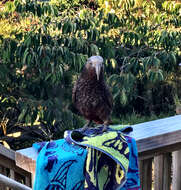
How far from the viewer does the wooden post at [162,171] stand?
127 cm

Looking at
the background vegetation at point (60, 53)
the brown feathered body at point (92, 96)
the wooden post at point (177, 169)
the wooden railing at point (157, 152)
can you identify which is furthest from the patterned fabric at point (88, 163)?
the background vegetation at point (60, 53)

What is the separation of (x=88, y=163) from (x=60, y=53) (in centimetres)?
247

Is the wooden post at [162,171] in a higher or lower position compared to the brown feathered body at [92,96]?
lower

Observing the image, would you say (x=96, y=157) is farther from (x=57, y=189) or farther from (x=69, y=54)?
(x=69, y=54)

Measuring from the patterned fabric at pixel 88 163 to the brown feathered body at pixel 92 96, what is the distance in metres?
0.43

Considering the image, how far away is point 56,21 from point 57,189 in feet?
9.46

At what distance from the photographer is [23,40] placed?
3533 mm

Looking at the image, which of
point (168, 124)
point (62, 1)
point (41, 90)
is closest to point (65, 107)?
point (41, 90)

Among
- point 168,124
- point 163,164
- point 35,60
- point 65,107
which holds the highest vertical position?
point 168,124

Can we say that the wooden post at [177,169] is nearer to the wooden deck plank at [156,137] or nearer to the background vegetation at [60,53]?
the wooden deck plank at [156,137]

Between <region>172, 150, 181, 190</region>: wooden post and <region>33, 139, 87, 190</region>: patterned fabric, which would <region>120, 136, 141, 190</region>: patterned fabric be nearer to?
<region>33, 139, 87, 190</region>: patterned fabric

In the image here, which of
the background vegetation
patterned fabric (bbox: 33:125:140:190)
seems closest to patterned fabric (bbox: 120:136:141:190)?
patterned fabric (bbox: 33:125:140:190)

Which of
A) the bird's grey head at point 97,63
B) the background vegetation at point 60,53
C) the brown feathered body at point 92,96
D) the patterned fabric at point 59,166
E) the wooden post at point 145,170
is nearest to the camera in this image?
the patterned fabric at point 59,166

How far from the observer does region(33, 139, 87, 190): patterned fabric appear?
98 centimetres
